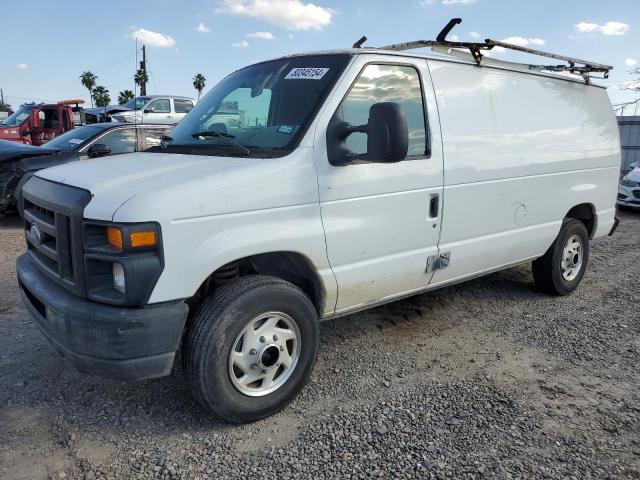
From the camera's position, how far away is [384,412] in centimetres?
322

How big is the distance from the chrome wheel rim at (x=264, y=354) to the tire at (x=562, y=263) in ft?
10.4

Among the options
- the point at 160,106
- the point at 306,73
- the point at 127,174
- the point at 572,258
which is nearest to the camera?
the point at 127,174

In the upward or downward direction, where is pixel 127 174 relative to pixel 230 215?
upward

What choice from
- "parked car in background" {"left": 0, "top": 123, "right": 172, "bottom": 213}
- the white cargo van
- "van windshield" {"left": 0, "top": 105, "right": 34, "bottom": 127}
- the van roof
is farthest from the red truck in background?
the van roof

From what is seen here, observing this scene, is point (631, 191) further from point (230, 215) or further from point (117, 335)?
point (117, 335)

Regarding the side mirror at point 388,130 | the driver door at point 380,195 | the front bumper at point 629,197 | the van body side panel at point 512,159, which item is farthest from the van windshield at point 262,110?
the front bumper at point 629,197

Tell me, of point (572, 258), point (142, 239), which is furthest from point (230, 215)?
point (572, 258)

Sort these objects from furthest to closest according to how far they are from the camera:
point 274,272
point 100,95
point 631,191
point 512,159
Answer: point 100,95 → point 631,191 → point 512,159 → point 274,272

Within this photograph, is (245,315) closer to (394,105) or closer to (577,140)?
(394,105)

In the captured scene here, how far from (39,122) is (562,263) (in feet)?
47.5

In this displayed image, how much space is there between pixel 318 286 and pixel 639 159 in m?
15.9

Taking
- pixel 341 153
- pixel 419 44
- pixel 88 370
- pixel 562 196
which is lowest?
pixel 88 370

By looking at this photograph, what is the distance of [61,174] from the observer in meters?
3.21

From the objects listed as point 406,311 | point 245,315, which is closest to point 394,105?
point 245,315
